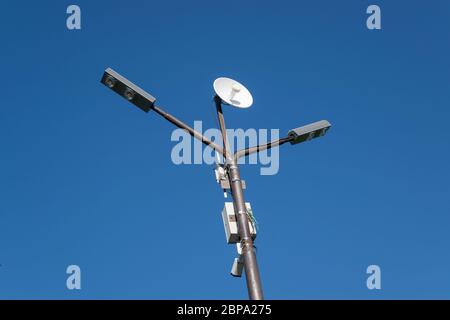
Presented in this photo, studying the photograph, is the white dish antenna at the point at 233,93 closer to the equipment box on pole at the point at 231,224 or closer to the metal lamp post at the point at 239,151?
the metal lamp post at the point at 239,151

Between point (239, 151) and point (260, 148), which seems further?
point (260, 148)

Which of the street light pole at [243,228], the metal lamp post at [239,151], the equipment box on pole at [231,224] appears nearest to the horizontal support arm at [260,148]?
the metal lamp post at [239,151]

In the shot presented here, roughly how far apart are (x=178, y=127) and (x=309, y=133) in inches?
67.1

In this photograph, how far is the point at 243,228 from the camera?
627 cm

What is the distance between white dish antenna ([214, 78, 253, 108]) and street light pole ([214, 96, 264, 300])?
17.7 inches

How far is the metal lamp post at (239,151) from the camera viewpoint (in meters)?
6.01

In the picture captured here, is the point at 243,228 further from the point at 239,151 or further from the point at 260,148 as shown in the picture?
the point at 260,148

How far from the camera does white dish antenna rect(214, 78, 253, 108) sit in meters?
7.56

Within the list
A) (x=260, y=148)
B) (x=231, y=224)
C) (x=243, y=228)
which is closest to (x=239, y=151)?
(x=260, y=148)

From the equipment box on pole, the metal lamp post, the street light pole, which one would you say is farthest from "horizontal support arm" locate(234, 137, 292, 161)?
the equipment box on pole

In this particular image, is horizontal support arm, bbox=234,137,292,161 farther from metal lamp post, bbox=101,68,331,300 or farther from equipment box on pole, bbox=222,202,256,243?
equipment box on pole, bbox=222,202,256,243

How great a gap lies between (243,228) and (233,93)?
2.10 metres

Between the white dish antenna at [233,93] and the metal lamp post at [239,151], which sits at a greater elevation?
the white dish antenna at [233,93]
